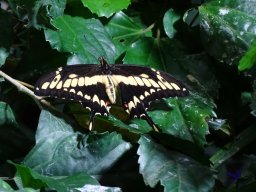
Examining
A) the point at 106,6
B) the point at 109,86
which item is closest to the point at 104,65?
the point at 109,86

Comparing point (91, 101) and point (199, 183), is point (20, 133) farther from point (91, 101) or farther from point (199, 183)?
point (199, 183)

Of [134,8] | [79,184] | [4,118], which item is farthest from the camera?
[134,8]

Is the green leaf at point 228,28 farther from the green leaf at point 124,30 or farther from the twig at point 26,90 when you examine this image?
the twig at point 26,90

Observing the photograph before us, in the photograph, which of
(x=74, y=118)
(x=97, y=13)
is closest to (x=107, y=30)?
(x=97, y=13)

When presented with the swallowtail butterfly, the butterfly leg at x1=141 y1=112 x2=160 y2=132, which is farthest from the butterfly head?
the butterfly leg at x1=141 y1=112 x2=160 y2=132

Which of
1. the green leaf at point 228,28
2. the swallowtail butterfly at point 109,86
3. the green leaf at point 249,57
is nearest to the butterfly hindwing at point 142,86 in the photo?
the swallowtail butterfly at point 109,86

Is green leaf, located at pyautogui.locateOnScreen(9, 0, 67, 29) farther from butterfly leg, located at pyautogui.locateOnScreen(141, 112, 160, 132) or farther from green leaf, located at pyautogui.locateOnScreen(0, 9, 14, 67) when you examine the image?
butterfly leg, located at pyautogui.locateOnScreen(141, 112, 160, 132)
